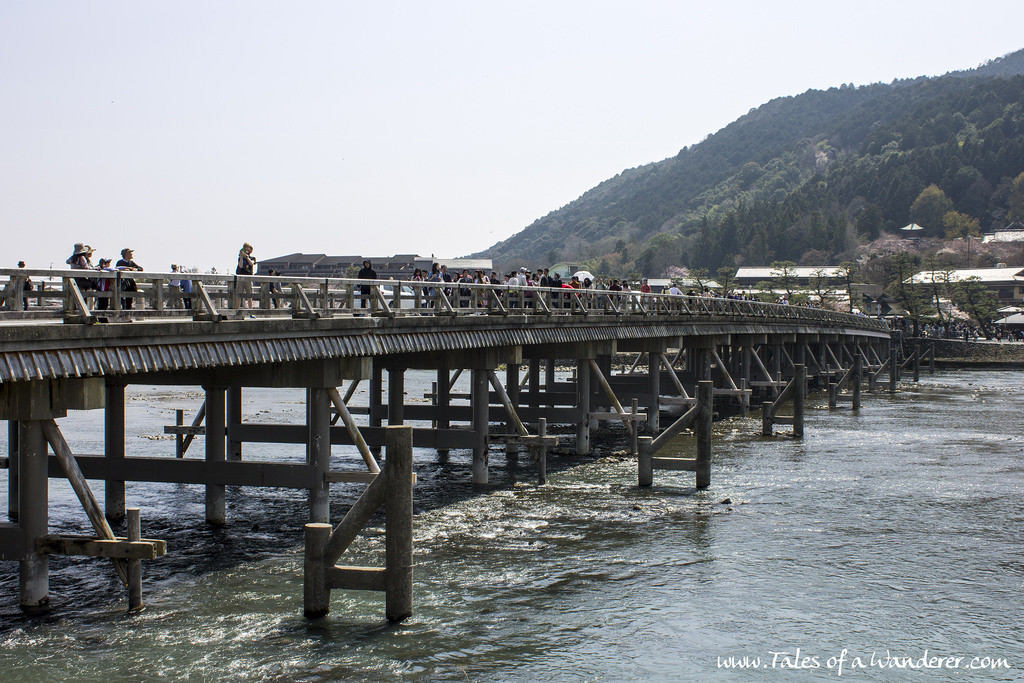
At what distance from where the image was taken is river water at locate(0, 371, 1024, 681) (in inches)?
490

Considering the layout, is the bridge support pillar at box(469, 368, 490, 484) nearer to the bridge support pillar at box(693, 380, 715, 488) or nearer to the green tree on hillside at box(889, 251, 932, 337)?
the bridge support pillar at box(693, 380, 715, 488)

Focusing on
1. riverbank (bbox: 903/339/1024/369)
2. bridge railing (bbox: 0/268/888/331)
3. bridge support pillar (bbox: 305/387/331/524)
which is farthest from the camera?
riverbank (bbox: 903/339/1024/369)

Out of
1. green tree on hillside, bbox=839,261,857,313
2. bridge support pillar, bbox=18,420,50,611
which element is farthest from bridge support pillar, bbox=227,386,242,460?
green tree on hillside, bbox=839,261,857,313

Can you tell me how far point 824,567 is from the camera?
56.0 feet

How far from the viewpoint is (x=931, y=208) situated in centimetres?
19175

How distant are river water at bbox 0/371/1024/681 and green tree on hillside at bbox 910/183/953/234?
582 ft

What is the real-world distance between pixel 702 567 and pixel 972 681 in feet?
Answer: 17.0

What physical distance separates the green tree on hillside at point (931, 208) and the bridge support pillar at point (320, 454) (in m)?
191

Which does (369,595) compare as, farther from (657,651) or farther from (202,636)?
(657,651)

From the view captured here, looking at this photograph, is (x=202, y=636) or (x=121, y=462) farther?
(x=121, y=462)

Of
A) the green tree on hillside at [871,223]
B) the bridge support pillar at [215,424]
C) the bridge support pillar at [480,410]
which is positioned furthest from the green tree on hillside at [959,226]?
the bridge support pillar at [215,424]

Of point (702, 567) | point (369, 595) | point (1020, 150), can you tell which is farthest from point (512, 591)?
point (1020, 150)

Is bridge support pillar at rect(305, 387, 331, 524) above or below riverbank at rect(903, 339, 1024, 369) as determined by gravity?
above

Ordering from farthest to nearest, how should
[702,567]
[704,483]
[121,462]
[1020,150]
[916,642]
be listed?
[1020,150] → [704,483] → [121,462] → [702,567] → [916,642]
